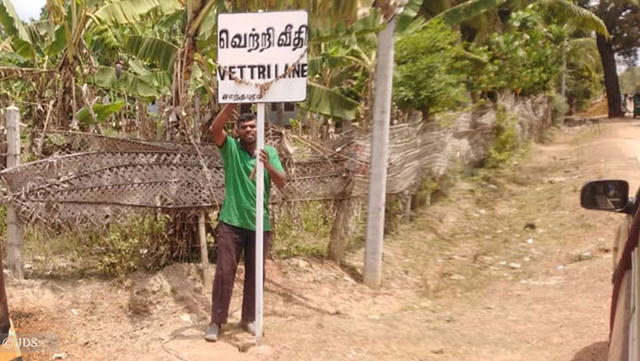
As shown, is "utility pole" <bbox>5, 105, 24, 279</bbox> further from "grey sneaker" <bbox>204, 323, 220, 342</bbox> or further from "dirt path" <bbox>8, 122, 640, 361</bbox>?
"grey sneaker" <bbox>204, 323, 220, 342</bbox>

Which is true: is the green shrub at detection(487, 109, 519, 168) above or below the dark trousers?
above

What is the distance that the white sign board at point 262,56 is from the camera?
429cm

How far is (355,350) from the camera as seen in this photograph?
15.3 ft

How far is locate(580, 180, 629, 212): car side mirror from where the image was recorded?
10.2 feet

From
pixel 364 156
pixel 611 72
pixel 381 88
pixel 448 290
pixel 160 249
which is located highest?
pixel 611 72

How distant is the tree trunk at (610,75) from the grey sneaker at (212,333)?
123 ft

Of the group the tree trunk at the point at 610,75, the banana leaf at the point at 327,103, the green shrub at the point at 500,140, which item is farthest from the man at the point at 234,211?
the tree trunk at the point at 610,75

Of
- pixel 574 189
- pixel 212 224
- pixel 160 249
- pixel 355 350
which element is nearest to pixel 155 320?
pixel 160 249

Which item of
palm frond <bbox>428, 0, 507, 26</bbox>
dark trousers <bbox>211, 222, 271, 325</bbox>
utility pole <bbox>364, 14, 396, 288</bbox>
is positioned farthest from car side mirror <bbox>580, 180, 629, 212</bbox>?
palm frond <bbox>428, 0, 507, 26</bbox>

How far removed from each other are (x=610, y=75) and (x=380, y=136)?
36.9 m

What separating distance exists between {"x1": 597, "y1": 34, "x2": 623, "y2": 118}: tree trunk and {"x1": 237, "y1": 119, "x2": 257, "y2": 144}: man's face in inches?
1452

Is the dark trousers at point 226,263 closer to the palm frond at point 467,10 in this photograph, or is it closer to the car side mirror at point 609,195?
the car side mirror at point 609,195

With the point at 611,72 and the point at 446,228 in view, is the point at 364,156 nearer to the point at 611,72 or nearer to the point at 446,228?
the point at 446,228

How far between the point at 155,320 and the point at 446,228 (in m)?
5.34
